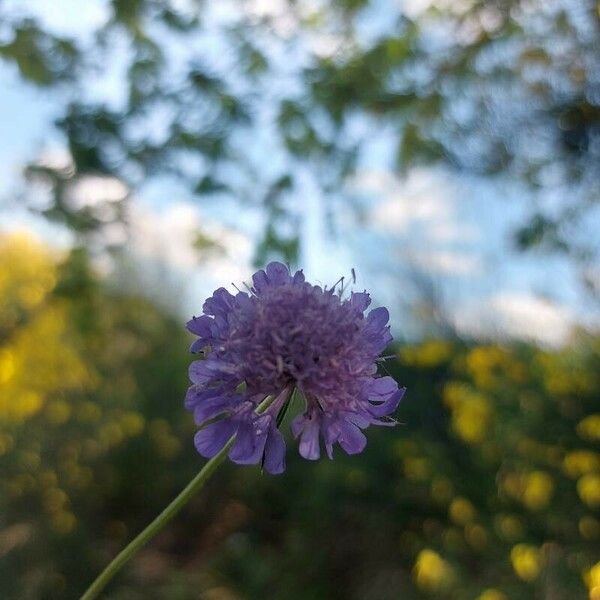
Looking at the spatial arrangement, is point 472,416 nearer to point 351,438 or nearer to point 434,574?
point 434,574

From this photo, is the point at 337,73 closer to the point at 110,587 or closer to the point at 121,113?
the point at 121,113

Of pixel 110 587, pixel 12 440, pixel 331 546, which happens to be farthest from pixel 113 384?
pixel 331 546

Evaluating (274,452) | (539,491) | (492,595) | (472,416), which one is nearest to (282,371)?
(274,452)

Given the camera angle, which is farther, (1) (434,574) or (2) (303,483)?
(2) (303,483)

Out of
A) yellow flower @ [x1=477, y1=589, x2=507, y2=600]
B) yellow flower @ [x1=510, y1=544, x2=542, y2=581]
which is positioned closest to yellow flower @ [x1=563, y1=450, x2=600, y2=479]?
yellow flower @ [x1=510, y1=544, x2=542, y2=581]

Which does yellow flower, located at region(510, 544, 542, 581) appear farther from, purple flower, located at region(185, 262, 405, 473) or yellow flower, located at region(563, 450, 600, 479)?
purple flower, located at region(185, 262, 405, 473)

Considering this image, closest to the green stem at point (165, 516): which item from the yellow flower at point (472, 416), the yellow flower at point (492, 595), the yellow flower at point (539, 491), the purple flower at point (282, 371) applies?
the purple flower at point (282, 371)
